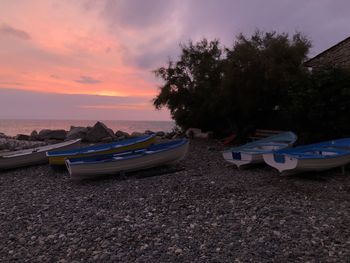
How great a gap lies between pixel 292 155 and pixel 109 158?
20.8 ft

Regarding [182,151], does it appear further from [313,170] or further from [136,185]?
[313,170]

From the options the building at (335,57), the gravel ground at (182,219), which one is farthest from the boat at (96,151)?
the building at (335,57)

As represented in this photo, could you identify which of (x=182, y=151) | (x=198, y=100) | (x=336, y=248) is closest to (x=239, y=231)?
(x=336, y=248)

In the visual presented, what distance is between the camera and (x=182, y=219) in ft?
23.5

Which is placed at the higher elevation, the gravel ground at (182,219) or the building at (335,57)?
the building at (335,57)

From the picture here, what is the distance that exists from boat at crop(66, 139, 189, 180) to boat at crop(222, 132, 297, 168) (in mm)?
1886

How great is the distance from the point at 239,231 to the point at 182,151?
6713mm

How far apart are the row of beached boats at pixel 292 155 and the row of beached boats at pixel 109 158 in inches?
84.9

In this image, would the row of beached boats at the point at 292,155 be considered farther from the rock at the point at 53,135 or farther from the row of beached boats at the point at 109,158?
the rock at the point at 53,135

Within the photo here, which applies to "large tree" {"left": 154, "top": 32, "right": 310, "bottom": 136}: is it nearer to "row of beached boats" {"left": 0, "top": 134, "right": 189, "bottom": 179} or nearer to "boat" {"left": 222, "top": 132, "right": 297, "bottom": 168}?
"boat" {"left": 222, "top": 132, "right": 297, "bottom": 168}

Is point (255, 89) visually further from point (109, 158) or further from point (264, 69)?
point (109, 158)

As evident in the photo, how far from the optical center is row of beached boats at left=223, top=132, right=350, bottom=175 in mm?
9852

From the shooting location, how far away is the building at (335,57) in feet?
55.6

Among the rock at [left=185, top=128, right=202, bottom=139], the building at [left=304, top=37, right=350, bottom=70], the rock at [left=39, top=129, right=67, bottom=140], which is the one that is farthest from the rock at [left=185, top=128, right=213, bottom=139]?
the rock at [left=39, top=129, right=67, bottom=140]
